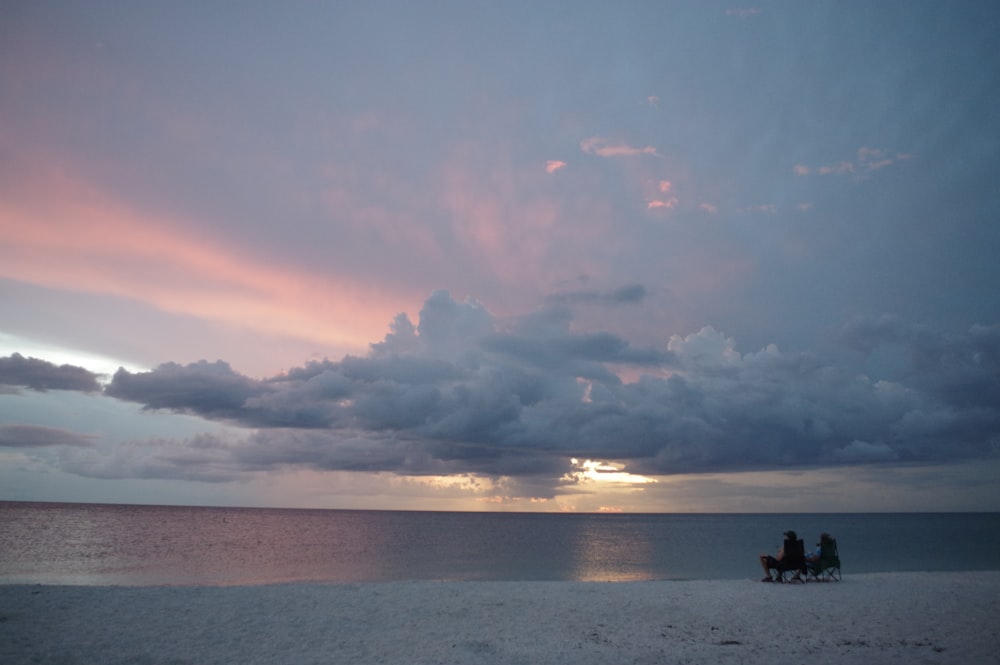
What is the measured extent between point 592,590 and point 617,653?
854 centimetres

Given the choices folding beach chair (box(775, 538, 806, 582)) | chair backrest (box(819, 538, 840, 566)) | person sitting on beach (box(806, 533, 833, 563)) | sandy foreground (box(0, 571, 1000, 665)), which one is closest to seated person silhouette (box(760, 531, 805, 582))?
folding beach chair (box(775, 538, 806, 582))

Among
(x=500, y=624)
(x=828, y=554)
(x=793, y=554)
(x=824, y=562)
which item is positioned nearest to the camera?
(x=500, y=624)

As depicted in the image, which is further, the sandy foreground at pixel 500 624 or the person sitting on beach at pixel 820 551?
the person sitting on beach at pixel 820 551

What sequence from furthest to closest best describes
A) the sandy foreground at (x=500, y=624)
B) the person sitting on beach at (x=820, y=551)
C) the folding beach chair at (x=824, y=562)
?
the person sitting on beach at (x=820, y=551) → the folding beach chair at (x=824, y=562) → the sandy foreground at (x=500, y=624)

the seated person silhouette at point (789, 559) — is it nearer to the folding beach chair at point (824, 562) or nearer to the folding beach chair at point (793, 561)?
the folding beach chair at point (793, 561)

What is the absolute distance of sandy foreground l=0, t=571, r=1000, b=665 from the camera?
40.9ft

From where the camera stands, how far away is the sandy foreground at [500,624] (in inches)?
491

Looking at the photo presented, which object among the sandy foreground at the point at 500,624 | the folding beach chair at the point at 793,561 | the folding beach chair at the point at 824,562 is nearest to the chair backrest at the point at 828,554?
the folding beach chair at the point at 824,562

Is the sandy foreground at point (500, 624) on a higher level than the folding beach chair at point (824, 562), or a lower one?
lower

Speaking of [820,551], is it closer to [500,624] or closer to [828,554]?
[828,554]

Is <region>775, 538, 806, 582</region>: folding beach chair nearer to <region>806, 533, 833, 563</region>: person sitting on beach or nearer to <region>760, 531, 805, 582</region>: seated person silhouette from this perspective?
<region>760, 531, 805, 582</region>: seated person silhouette

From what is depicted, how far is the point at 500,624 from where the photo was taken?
15477 millimetres

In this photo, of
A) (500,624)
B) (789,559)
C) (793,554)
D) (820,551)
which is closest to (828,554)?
(820,551)

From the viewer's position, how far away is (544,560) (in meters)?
43.7
